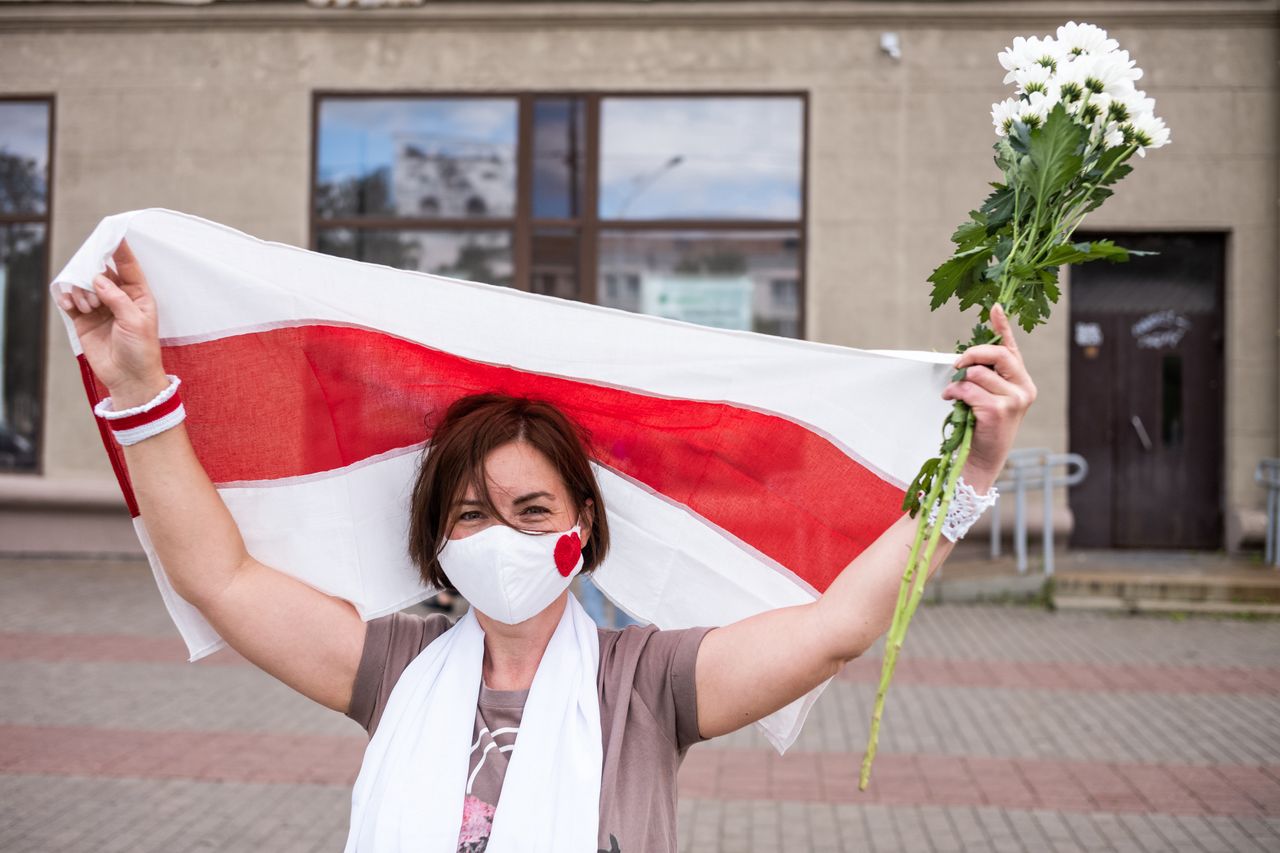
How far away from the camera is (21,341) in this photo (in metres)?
13.7

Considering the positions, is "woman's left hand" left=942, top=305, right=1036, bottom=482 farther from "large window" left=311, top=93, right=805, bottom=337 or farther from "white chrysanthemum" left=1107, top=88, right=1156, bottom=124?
"large window" left=311, top=93, right=805, bottom=337

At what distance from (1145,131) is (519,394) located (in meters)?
1.32

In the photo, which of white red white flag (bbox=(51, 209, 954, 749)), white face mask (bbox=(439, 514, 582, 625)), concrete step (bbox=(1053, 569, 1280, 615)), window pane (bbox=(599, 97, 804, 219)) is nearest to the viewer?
white face mask (bbox=(439, 514, 582, 625))

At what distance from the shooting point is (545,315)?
8.43ft

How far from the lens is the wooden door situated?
12766 mm

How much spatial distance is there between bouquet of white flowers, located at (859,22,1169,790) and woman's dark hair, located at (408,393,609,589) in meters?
0.67

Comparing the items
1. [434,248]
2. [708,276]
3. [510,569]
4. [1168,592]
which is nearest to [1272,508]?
[1168,592]

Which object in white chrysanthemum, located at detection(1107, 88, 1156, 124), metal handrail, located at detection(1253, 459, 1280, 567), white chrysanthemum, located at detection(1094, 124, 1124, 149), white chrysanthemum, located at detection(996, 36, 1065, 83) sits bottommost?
metal handrail, located at detection(1253, 459, 1280, 567)

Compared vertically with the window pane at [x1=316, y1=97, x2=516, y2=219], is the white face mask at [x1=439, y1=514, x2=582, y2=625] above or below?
below

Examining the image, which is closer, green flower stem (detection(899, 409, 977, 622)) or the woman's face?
green flower stem (detection(899, 409, 977, 622))

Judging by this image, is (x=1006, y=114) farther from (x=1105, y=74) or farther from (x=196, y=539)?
(x=196, y=539)

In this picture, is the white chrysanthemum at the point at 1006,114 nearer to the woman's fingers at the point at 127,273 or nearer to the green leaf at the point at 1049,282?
the green leaf at the point at 1049,282

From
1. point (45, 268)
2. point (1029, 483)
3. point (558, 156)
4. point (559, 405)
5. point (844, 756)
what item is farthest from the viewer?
point (45, 268)

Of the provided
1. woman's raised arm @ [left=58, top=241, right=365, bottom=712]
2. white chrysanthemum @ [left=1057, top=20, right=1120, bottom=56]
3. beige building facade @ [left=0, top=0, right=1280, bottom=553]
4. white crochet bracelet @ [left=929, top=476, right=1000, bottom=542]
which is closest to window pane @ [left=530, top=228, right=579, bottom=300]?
beige building facade @ [left=0, top=0, right=1280, bottom=553]
